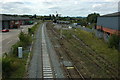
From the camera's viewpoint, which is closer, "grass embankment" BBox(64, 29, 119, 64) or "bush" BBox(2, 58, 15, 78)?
"bush" BBox(2, 58, 15, 78)

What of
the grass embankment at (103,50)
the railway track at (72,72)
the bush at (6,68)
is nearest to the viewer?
the bush at (6,68)

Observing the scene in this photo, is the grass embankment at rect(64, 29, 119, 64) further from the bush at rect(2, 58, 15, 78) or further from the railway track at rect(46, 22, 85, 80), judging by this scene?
the bush at rect(2, 58, 15, 78)

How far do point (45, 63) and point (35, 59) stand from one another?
77.0 inches

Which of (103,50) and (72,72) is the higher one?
(103,50)

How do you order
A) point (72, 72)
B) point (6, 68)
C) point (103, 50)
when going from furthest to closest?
point (103, 50) < point (72, 72) < point (6, 68)

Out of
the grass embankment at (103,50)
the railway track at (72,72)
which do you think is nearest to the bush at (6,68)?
the railway track at (72,72)

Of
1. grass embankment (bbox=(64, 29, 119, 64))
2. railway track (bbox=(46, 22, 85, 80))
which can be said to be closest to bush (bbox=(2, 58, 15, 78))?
railway track (bbox=(46, 22, 85, 80))

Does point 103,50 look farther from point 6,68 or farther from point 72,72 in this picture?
point 6,68

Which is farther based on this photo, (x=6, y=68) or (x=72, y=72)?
(x=72, y=72)

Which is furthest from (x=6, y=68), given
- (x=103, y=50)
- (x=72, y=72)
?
(x=103, y=50)

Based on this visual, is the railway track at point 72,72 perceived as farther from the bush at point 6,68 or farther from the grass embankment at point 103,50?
the bush at point 6,68

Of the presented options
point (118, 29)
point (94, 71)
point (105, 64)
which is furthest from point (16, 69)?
point (118, 29)

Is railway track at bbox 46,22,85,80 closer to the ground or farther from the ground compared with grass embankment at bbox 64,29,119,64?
closer to the ground

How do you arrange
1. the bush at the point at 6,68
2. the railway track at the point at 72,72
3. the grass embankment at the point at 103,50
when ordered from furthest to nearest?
the grass embankment at the point at 103,50, the railway track at the point at 72,72, the bush at the point at 6,68
